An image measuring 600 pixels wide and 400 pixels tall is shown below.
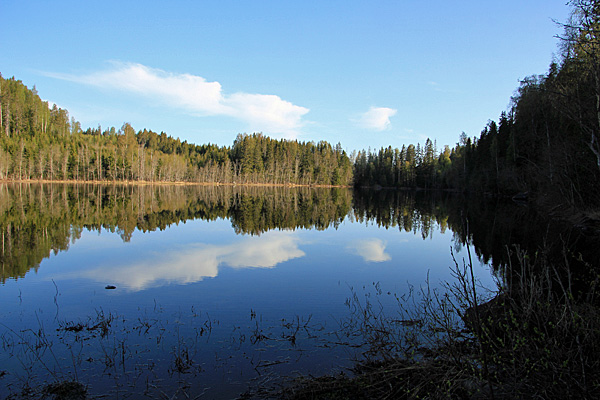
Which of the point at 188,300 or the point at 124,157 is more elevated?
the point at 124,157

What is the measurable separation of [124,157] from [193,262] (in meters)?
89.8

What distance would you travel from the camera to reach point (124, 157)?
300 ft

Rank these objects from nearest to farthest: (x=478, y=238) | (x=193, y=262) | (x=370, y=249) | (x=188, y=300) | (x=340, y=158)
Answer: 1. (x=188, y=300)
2. (x=193, y=262)
3. (x=370, y=249)
4. (x=478, y=238)
5. (x=340, y=158)

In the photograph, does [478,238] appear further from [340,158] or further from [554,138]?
[340,158]

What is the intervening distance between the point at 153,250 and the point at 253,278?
20.1 ft

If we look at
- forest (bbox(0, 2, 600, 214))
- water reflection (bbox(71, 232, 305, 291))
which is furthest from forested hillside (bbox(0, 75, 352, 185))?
water reflection (bbox(71, 232, 305, 291))

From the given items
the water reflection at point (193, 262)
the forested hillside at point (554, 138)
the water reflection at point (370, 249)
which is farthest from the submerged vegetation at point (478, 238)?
the water reflection at point (370, 249)

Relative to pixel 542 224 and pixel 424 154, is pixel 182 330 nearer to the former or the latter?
pixel 542 224

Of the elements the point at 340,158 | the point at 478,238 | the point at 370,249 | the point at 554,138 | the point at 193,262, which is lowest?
the point at 193,262

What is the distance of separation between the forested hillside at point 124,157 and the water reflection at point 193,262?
254 feet

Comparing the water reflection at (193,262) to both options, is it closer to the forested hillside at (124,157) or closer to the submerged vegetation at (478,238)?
the submerged vegetation at (478,238)

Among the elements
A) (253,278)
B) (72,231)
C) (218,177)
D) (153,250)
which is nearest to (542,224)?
(253,278)

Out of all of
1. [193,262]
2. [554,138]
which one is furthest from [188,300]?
[554,138]

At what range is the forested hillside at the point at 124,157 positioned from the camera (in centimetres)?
7969
